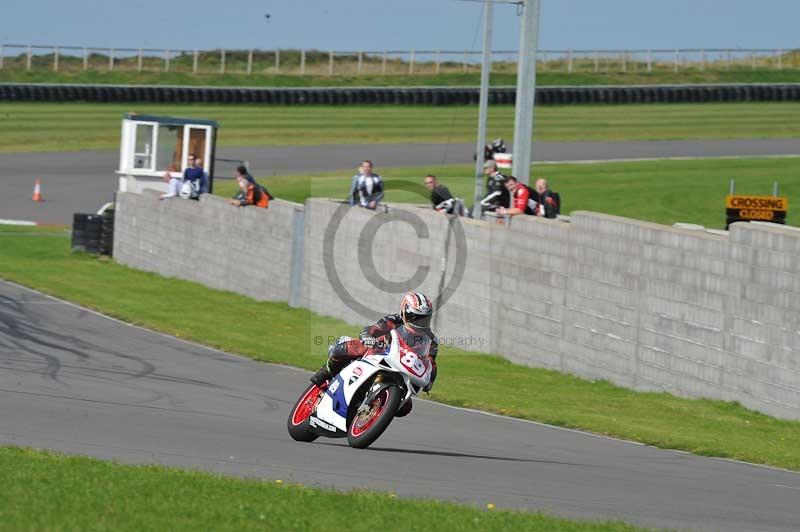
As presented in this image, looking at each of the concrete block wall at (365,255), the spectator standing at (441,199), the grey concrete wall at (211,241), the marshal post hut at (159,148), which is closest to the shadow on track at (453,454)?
the concrete block wall at (365,255)

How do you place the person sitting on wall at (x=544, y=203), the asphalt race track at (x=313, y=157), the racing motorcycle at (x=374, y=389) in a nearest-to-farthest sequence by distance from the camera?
1. the racing motorcycle at (x=374, y=389)
2. the person sitting on wall at (x=544, y=203)
3. the asphalt race track at (x=313, y=157)

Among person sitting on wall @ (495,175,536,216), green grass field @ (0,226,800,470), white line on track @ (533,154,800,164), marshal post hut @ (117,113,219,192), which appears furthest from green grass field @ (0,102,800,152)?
person sitting on wall @ (495,175,536,216)

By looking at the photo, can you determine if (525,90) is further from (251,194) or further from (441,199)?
(251,194)

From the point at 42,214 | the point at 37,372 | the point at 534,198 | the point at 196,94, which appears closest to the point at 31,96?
the point at 196,94

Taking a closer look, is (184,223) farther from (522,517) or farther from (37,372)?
(522,517)

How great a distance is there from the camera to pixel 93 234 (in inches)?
1303

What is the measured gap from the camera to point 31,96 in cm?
6062

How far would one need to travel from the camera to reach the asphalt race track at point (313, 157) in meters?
43.7

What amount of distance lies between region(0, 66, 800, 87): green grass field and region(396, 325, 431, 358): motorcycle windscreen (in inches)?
2321

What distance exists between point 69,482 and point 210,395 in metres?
6.57

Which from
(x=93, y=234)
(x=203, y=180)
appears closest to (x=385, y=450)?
(x=203, y=180)

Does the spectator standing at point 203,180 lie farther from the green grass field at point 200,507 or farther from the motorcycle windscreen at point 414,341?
the green grass field at point 200,507

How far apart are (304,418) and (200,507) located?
154 inches

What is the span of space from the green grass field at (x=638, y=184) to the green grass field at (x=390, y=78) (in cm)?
2498
